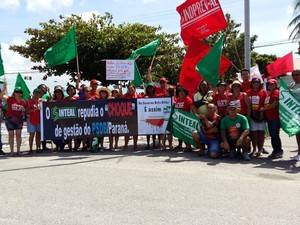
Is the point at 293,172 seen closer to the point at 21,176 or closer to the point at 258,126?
the point at 258,126

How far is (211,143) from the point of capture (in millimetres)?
8531

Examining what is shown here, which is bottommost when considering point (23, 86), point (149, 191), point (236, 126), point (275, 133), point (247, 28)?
point (149, 191)

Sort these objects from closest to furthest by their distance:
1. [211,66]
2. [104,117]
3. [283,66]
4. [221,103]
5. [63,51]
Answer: [221,103], [211,66], [104,117], [63,51], [283,66]

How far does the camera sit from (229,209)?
4.66m

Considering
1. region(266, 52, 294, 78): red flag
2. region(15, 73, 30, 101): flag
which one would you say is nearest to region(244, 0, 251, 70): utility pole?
region(266, 52, 294, 78): red flag

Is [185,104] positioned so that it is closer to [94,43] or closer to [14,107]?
[14,107]

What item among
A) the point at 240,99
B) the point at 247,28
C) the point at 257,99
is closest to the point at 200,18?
the point at 247,28

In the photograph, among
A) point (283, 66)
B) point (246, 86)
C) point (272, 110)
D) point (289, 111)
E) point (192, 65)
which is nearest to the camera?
point (289, 111)

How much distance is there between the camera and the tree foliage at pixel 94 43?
2198 cm

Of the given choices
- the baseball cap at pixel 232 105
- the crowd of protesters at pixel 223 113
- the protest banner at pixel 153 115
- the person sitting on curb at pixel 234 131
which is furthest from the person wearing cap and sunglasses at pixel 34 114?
the baseball cap at pixel 232 105

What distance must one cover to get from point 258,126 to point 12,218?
19.0ft

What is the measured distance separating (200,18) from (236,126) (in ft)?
12.3

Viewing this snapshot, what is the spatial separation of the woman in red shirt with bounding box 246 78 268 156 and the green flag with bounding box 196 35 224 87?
2.83ft

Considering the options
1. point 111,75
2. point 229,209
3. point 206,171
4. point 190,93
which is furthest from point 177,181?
point 111,75
